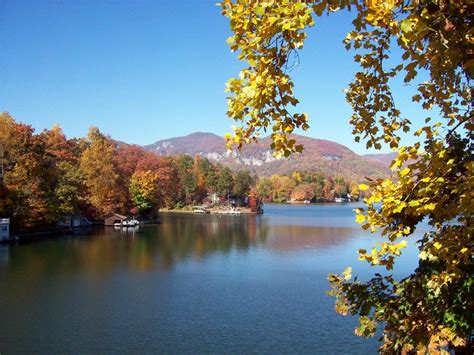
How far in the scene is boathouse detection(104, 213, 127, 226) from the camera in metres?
40.6

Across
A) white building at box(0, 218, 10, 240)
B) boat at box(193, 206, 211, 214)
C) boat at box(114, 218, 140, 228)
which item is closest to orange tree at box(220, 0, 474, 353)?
white building at box(0, 218, 10, 240)

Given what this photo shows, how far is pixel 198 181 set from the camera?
75562 millimetres

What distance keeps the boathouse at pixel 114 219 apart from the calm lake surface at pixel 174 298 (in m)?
11.9

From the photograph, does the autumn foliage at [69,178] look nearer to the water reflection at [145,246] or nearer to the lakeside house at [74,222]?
the lakeside house at [74,222]

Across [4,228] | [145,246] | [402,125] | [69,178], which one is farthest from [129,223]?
[402,125]

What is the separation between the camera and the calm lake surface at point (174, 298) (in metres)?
11.2

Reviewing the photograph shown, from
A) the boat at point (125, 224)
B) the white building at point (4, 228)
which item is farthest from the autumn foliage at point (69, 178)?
the boat at point (125, 224)

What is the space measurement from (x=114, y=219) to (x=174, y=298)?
88.3ft

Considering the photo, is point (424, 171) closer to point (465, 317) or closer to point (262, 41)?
point (465, 317)

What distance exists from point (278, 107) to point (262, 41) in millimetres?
320

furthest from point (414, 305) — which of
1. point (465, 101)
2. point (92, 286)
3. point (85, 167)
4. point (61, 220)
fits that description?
point (85, 167)

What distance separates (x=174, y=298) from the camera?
1548 cm

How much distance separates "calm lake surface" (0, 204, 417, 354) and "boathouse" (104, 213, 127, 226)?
1191 cm

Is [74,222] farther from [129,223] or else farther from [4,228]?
[4,228]
